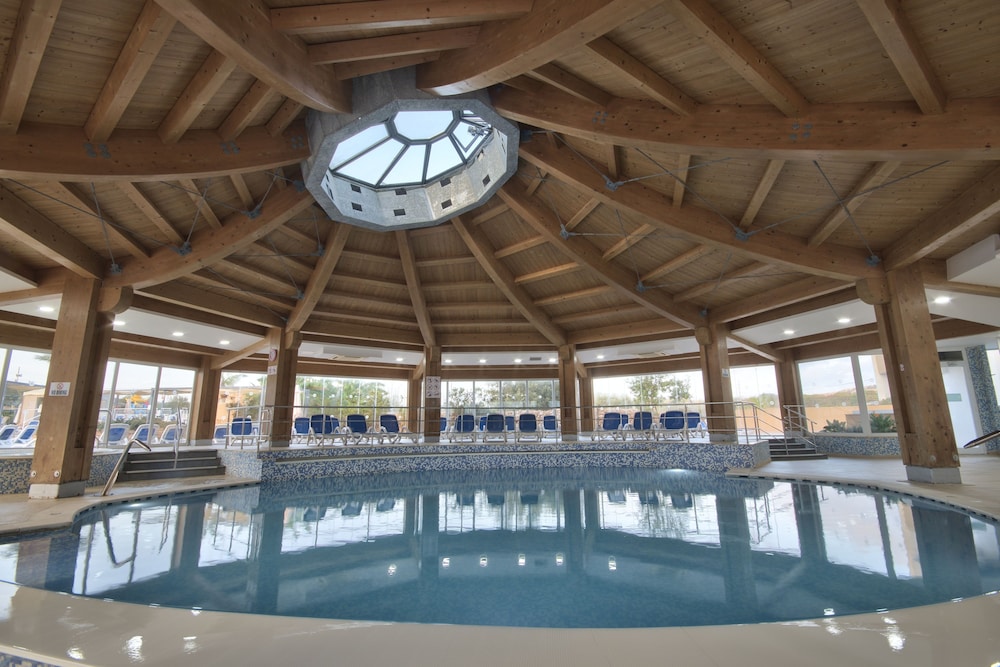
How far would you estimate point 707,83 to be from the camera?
184 inches

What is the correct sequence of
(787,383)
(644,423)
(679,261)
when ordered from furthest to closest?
1. (787,383)
2. (644,423)
3. (679,261)

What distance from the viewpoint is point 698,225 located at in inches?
275

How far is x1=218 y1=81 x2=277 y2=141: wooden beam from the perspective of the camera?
16.3 ft

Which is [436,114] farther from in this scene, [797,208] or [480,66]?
[797,208]

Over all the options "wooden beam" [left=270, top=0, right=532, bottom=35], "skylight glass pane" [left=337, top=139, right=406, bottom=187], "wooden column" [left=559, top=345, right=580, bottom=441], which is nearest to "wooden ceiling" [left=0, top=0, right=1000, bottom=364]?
"wooden beam" [left=270, top=0, right=532, bottom=35]

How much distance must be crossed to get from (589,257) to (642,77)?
4757 mm

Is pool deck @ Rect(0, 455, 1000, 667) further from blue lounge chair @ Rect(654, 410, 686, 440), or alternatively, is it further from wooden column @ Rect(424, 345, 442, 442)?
wooden column @ Rect(424, 345, 442, 442)

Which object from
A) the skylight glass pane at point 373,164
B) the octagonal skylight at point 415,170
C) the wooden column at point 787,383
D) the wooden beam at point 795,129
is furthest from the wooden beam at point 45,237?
the wooden column at point 787,383

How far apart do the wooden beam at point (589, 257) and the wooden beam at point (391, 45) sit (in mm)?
3817

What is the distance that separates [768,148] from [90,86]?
6485mm

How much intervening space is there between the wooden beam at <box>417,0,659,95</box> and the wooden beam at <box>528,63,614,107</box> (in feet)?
2.05

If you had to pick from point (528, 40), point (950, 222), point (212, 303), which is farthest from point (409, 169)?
point (950, 222)

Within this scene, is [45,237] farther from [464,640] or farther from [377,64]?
[464,640]

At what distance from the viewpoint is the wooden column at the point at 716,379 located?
1066 centimetres
